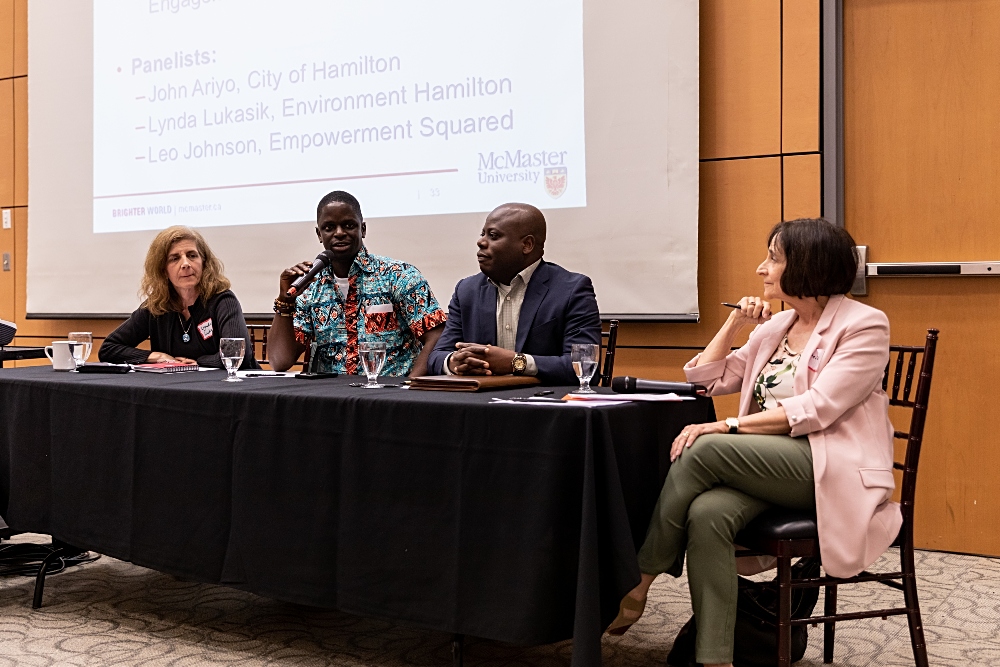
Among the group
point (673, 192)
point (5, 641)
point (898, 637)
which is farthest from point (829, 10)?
point (5, 641)

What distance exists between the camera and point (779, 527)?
84.3 inches

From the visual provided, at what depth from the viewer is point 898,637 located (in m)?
2.77

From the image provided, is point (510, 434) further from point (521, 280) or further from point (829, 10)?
point (829, 10)

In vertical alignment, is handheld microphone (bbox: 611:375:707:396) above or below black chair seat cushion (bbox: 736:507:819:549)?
above

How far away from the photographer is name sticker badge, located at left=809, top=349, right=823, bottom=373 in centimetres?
226

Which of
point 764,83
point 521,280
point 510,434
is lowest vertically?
point 510,434

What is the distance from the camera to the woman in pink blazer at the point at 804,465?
2135 millimetres

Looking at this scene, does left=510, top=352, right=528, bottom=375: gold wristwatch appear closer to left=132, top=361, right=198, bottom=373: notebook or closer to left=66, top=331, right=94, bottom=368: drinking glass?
left=132, top=361, right=198, bottom=373: notebook

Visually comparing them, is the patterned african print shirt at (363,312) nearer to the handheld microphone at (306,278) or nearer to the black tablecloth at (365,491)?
the handheld microphone at (306,278)

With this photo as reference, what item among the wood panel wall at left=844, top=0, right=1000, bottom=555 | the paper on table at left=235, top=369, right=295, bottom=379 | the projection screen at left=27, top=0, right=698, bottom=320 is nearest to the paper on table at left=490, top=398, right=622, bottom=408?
the paper on table at left=235, top=369, right=295, bottom=379

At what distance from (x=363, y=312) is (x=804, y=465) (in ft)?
5.34

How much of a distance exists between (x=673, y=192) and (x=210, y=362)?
1.91 m

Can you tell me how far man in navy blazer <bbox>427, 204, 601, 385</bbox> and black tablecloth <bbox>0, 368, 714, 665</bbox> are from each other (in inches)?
22.2

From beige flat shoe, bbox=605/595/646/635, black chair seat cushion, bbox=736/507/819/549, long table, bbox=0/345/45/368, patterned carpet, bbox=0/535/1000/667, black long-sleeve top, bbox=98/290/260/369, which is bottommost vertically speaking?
patterned carpet, bbox=0/535/1000/667
